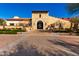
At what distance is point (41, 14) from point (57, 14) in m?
0.49

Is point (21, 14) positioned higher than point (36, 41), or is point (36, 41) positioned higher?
point (21, 14)

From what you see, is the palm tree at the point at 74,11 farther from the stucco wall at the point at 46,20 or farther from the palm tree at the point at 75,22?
the stucco wall at the point at 46,20

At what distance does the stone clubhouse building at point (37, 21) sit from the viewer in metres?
6.44

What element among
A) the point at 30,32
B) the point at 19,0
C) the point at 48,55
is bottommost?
the point at 48,55

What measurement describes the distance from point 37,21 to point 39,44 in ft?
2.29

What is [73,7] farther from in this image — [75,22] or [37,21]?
[37,21]

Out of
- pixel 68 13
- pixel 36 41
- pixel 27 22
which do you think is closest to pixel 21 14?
pixel 27 22

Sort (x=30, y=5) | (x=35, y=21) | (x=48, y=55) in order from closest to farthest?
1. (x=48, y=55)
2. (x=30, y=5)
3. (x=35, y=21)

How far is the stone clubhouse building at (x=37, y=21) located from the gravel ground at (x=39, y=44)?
0.80 feet

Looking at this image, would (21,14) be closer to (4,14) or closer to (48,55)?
(4,14)

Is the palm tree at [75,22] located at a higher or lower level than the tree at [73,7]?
lower

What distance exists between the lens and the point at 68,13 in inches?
249

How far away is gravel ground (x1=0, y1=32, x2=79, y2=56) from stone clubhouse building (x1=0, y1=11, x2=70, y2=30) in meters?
0.25

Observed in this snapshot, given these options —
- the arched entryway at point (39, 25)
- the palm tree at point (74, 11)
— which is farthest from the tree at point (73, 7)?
the arched entryway at point (39, 25)
